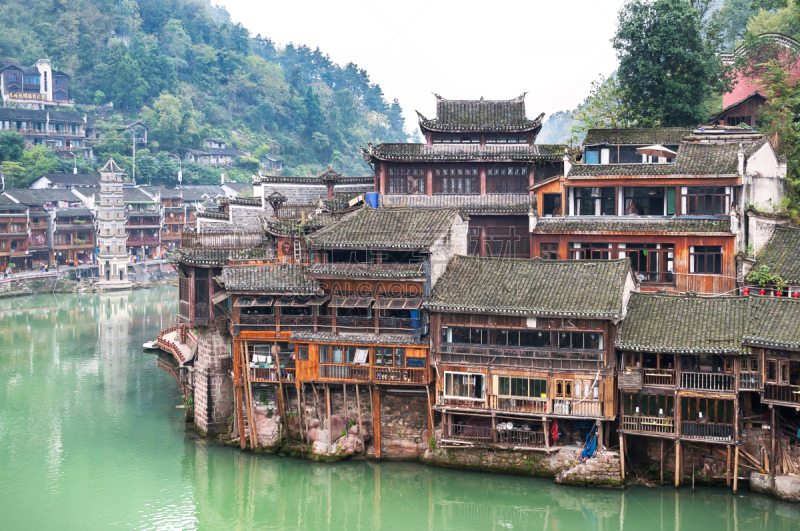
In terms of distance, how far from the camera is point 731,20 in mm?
57469

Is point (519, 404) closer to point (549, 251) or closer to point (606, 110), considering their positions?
point (549, 251)

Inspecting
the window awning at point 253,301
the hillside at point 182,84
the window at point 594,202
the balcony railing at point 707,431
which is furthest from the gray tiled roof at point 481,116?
the hillside at point 182,84

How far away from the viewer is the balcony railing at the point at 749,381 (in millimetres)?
22891

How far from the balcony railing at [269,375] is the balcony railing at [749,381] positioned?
13.9 metres

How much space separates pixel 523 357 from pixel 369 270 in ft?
18.6

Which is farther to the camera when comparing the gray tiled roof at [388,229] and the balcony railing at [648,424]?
the gray tiled roof at [388,229]

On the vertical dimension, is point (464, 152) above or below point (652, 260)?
above

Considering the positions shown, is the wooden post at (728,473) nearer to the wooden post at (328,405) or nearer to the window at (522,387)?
the window at (522,387)

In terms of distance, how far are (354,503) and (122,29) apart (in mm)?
98171

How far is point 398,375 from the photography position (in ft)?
86.1

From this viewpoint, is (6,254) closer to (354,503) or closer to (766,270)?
(354,503)

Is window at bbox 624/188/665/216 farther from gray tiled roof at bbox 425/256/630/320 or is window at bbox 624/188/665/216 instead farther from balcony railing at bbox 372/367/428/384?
balcony railing at bbox 372/367/428/384

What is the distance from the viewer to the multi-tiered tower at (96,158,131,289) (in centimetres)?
7100

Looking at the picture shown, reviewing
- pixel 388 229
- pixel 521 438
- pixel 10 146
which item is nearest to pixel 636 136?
pixel 388 229
